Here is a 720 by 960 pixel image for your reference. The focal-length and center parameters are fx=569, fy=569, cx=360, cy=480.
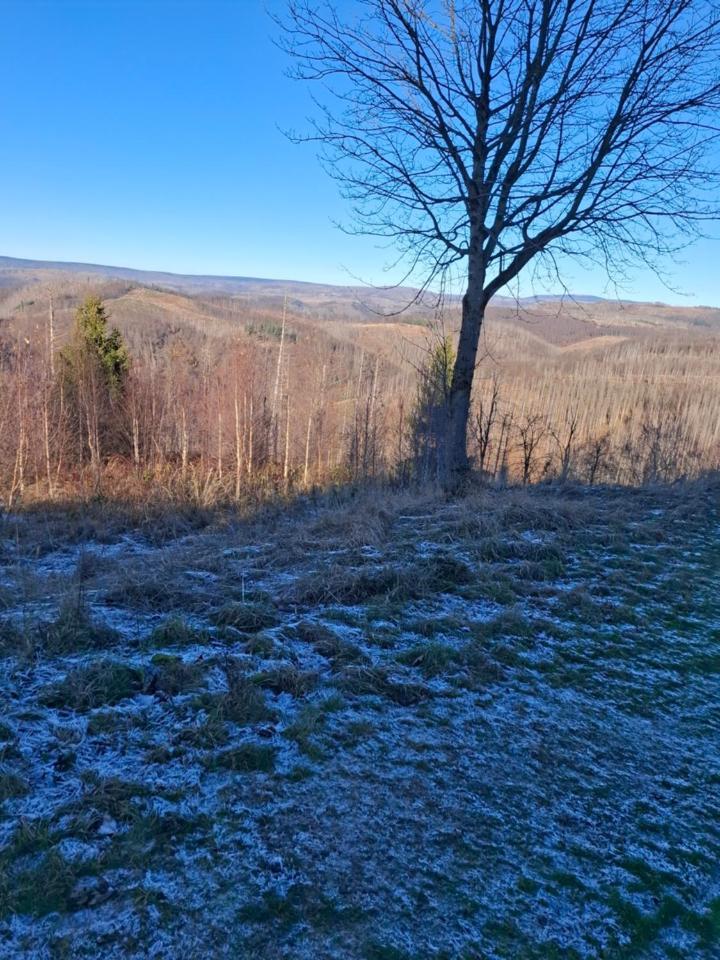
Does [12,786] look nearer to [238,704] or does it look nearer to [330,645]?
[238,704]

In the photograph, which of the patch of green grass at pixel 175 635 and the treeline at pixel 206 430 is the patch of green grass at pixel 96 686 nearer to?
the patch of green grass at pixel 175 635

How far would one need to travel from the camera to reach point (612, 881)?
80.1 inches

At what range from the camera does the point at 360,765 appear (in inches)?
99.8

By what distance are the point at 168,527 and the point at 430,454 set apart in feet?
30.0

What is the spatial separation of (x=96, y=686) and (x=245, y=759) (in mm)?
961

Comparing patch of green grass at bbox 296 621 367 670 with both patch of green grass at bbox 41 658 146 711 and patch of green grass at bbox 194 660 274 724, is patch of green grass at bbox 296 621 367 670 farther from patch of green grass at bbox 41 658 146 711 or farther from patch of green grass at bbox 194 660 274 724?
patch of green grass at bbox 41 658 146 711

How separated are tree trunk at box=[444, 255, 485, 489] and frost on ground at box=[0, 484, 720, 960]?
11.9ft

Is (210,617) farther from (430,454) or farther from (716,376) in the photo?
(716,376)

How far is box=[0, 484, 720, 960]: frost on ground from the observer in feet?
5.92

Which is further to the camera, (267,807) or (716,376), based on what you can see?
(716,376)

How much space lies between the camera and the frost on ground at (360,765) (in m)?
1.81

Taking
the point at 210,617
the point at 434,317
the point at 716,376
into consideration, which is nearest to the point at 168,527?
the point at 434,317

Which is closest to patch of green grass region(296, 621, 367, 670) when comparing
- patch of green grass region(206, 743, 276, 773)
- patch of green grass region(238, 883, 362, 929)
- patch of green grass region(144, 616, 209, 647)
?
patch of green grass region(144, 616, 209, 647)

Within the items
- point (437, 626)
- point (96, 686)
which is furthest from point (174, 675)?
point (437, 626)
